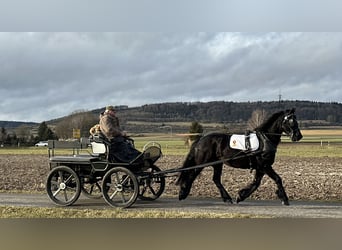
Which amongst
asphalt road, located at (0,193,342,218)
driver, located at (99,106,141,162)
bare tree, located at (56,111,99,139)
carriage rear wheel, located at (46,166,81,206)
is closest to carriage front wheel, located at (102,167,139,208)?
asphalt road, located at (0,193,342,218)

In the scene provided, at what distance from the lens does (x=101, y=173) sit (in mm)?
10445

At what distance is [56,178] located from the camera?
34.8 feet

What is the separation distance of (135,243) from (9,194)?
6943mm

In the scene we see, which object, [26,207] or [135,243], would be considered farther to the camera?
[26,207]

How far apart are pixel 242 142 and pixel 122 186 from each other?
8.85ft

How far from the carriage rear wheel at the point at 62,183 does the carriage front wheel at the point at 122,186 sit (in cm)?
62

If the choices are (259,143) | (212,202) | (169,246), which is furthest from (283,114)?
(169,246)

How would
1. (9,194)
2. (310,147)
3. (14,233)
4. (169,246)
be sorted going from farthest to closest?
1. (310,147)
2. (9,194)
3. (14,233)
4. (169,246)

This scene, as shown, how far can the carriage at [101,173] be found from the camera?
1012 cm

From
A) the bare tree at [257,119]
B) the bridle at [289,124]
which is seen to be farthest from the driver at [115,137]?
the bridle at [289,124]

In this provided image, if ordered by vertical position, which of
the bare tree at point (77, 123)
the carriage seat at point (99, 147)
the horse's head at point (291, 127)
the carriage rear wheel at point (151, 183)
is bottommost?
the carriage rear wheel at point (151, 183)

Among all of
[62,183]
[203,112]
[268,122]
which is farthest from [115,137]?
[203,112]

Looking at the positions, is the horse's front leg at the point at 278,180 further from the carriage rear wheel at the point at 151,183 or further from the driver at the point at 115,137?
the driver at the point at 115,137

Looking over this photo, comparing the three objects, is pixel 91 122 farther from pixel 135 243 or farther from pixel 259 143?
pixel 135 243
